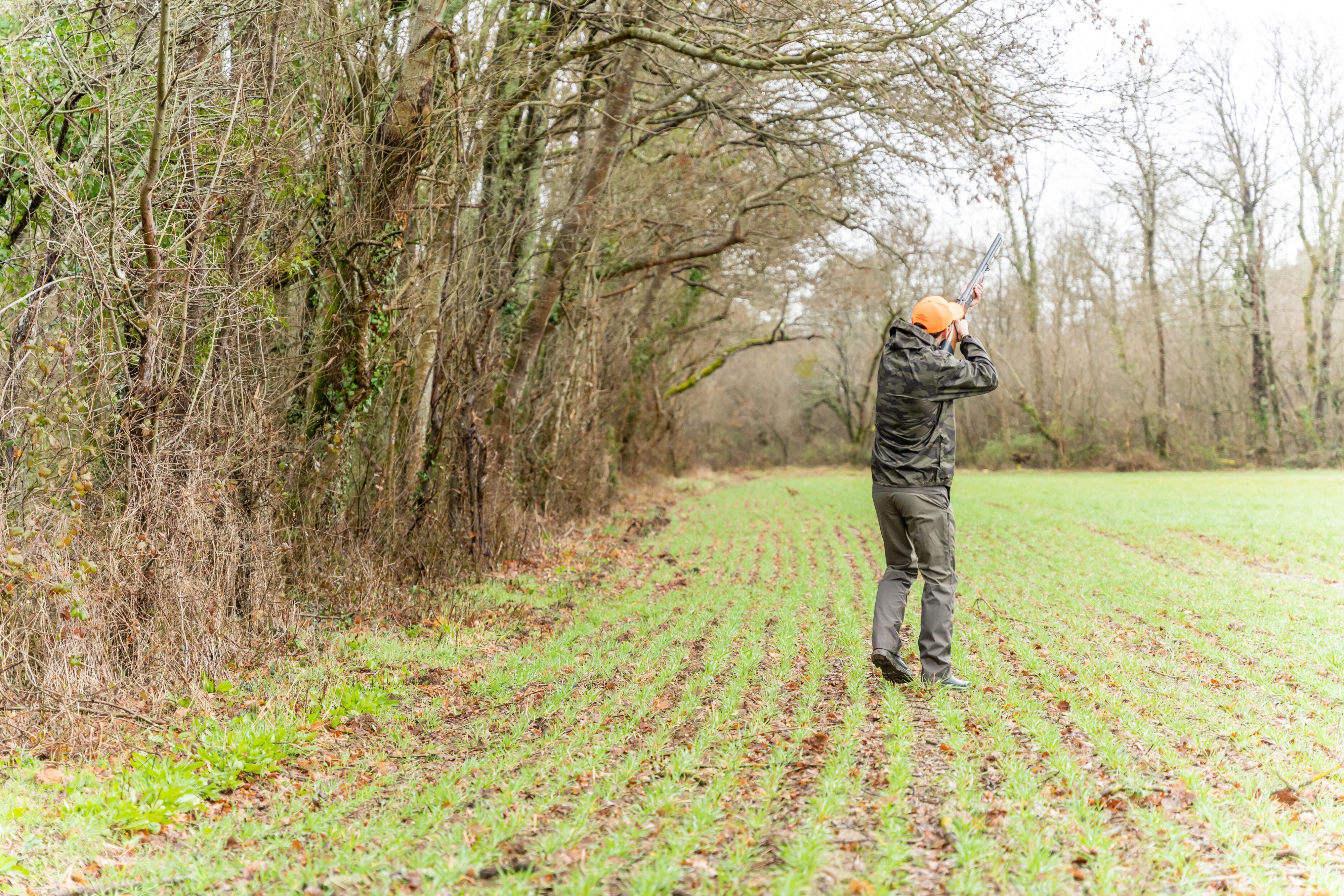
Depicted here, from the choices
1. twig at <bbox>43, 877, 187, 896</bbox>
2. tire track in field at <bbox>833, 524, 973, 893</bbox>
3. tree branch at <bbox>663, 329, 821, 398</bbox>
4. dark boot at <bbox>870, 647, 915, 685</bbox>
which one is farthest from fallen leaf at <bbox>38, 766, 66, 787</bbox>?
tree branch at <bbox>663, 329, 821, 398</bbox>

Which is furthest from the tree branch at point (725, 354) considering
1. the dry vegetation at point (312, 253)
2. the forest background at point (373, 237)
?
the dry vegetation at point (312, 253)

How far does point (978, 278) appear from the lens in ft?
23.1

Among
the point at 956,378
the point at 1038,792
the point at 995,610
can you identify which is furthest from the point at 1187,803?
the point at 995,610

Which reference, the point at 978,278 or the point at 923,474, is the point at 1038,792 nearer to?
the point at 923,474

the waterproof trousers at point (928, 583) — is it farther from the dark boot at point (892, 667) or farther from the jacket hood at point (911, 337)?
the jacket hood at point (911, 337)

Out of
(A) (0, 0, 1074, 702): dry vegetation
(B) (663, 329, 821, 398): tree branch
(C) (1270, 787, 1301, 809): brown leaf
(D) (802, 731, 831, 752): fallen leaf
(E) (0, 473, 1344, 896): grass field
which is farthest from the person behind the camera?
(B) (663, 329, 821, 398): tree branch

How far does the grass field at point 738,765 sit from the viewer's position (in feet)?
11.5

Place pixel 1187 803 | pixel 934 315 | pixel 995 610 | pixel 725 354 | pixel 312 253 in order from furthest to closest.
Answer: pixel 725 354, pixel 995 610, pixel 312 253, pixel 934 315, pixel 1187 803

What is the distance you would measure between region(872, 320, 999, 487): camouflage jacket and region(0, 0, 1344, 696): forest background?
15.1 feet

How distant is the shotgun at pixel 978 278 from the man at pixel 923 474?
1.14ft

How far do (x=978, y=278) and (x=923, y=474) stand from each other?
1852 mm

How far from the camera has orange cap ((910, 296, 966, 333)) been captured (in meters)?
6.26

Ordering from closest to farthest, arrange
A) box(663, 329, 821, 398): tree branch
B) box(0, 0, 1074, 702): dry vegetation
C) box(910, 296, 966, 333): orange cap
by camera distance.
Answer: box(0, 0, 1074, 702): dry vegetation
box(910, 296, 966, 333): orange cap
box(663, 329, 821, 398): tree branch

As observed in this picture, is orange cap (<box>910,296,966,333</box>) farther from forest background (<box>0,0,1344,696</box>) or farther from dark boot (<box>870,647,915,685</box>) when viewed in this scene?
forest background (<box>0,0,1344,696</box>)
